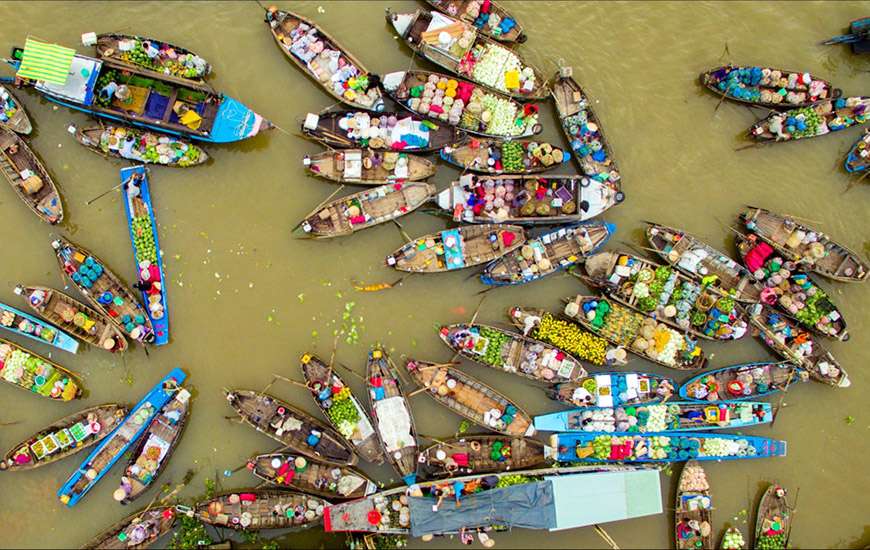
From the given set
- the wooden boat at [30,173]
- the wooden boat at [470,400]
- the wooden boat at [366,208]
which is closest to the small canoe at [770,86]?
the wooden boat at [366,208]

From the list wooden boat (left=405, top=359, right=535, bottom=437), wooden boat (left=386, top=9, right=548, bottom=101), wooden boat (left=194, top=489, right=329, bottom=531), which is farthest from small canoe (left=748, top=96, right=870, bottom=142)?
wooden boat (left=194, top=489, right=329, bottom=531)

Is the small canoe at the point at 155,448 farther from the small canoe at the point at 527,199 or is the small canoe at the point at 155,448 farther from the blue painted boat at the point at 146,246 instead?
the small canoe at the point at 527,199

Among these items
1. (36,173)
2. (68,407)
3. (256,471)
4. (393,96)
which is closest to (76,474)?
(68,407)

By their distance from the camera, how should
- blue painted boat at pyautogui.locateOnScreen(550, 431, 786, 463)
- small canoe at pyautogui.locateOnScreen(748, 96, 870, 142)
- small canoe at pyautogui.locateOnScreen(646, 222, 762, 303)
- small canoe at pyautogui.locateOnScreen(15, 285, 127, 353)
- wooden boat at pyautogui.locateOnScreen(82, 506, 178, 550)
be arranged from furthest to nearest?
small canoe at pyautogui.locateOnScreen(748, 96, 870, 142) → small canoe at pyautogui.locateOnScreen(646, 222, 762, 303) → blue painted boat at pyautogui.locateOnScreen(550, 431, 786, 463) → small canoe at pyautogui.locateOnScreen(15, 285, 127, 353) → wooden boat at pyautogui.locateOnScreen(82, 506, 178, 550)

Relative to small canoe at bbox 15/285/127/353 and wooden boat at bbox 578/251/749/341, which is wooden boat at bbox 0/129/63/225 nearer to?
small canoe at bbox 15/285/127/353

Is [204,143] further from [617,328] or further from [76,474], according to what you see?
[617,328]

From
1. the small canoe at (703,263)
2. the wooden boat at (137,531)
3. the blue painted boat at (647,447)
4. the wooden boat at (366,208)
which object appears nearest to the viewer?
the wooden boat at (137,531)

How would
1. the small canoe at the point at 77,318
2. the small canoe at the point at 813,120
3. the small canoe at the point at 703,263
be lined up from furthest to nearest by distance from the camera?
the small canoe at the point at 813,120, the small canoe at the point at 703,263, the small canoe at the point at 77,318
